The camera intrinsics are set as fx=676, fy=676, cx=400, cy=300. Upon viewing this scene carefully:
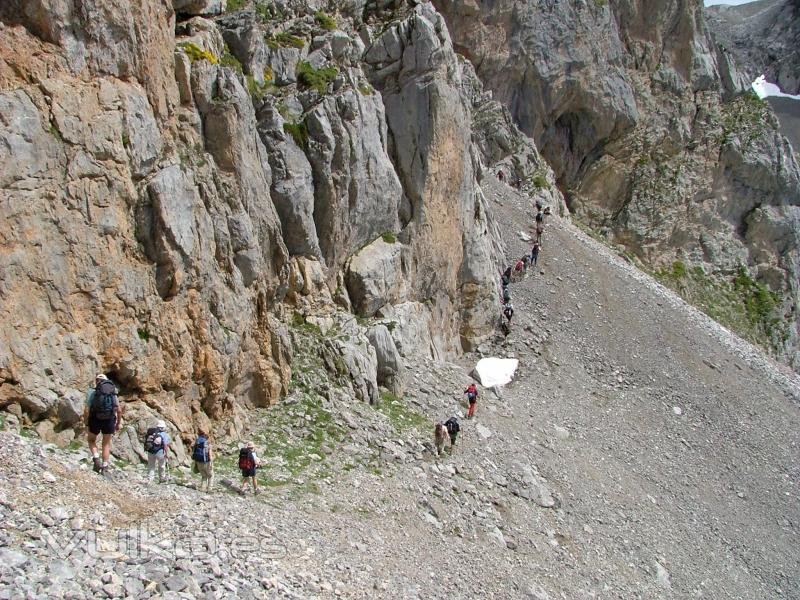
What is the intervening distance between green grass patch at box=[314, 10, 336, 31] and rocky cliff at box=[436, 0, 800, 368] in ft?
107

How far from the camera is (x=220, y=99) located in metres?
21.0

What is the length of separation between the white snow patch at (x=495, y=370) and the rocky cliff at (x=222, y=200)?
2061 mm

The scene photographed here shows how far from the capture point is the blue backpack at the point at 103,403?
14039 millimetres

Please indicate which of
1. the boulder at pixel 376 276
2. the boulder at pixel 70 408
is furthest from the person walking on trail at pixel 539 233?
the boulder at pixel 70 408

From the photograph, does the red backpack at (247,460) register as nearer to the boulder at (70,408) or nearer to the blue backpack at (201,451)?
the blue backpack at (201,451)

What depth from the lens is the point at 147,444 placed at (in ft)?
49.2

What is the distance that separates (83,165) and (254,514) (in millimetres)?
9202

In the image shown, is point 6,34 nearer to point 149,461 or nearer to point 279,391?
point 149,461

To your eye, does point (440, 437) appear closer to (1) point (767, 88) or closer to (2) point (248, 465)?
(2) point (248, 465)

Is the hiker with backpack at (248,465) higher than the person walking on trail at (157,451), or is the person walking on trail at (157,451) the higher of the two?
the person walking on trail at (157,451)

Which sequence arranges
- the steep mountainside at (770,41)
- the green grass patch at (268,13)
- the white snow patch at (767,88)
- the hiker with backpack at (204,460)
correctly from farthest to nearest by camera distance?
the steep mountainside at (770,41)
the white snow patch at (767,88)
the green grass patch at (268,13)
the hiker with backpack at (204,460)

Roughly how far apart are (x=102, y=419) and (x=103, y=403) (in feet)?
1.12

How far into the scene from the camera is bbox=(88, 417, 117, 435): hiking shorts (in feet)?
46.3

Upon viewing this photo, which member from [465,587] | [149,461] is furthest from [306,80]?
[465,587]
